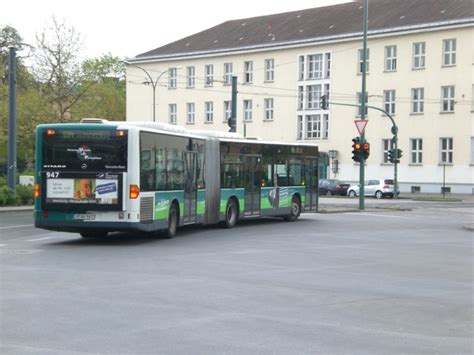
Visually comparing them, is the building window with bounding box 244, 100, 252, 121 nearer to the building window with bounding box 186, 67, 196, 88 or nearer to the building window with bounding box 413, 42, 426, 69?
the building window with bounding box 186, 67, 196, 88

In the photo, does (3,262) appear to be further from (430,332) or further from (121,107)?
(121,107)

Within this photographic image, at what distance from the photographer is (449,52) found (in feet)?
228

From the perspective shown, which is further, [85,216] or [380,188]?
[380,188]

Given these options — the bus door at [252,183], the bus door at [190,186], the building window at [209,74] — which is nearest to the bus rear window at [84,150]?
the bus door at [190,186]

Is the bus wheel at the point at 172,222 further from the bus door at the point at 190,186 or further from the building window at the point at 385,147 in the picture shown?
the building window at the point at 385,147

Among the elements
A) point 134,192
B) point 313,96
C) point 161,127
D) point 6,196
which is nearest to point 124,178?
point 134,192

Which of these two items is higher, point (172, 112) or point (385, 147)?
point (172, 112)

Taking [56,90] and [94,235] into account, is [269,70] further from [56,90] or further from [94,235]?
[94,235]

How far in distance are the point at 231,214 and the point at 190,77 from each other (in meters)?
62.7

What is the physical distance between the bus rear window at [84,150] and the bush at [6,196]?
16.9 metres

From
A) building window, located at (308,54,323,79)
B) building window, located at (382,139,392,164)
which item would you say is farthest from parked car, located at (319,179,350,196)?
building window, located at (308,54,323,79)

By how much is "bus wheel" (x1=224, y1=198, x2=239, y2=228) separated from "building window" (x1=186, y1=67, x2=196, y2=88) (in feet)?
203

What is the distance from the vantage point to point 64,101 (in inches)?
2244

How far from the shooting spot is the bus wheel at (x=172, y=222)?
72.5 ft
